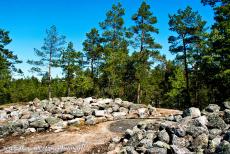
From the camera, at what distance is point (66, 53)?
2030 inches

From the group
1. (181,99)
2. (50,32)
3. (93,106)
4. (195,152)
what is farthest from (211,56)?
(181,99)

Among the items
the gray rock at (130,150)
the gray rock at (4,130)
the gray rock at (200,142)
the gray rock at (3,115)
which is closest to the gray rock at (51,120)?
the gray rock at (4,130)

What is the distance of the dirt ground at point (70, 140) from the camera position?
18016mm

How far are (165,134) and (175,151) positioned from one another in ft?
5.45

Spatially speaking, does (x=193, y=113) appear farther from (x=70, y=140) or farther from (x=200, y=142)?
(x=70, y=140)

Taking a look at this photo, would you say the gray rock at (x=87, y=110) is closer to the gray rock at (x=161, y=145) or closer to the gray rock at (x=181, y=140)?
the gray rock at (x=161, y=145)

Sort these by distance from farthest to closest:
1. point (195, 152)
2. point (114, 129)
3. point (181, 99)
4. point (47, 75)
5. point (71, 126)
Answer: point (181, 99), point (47, 75), point (71, 126), point (114, 129), point (195, 152)

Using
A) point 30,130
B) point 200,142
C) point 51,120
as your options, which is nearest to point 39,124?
point 30,130

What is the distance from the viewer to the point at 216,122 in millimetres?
15484

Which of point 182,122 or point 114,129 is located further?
point 114,129

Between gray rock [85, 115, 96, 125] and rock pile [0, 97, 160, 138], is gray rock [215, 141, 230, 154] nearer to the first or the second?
gray rock [85, 115, 96, 125]

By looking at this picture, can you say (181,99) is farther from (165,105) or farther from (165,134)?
(165,134)

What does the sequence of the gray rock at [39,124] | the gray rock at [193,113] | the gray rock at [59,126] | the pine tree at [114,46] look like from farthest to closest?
the pine tree at [114,46]
the gray rock at [39,124]
the gray rock at [59,126]
the gray rock at [193,113]

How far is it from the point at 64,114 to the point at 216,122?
13.5 meters
